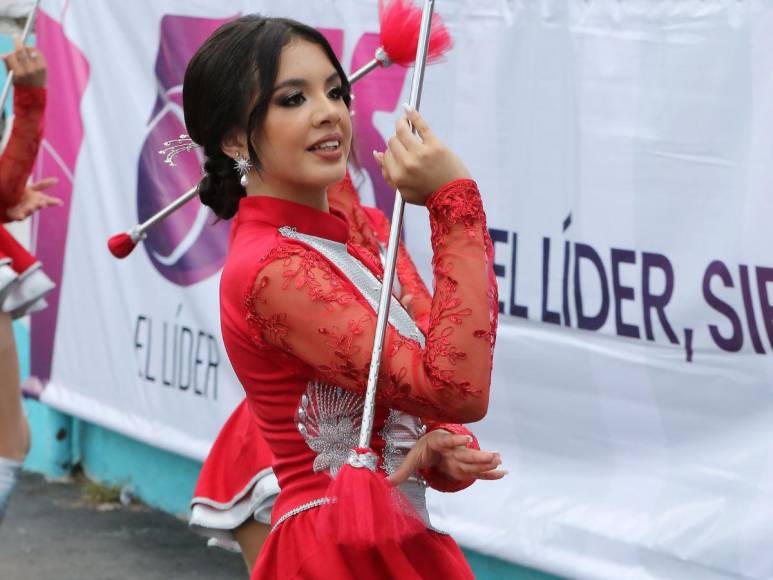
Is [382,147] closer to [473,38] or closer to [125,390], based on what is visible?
[473,38]

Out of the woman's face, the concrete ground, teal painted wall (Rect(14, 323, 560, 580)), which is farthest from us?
teal painted wall (Rect(14, 323, 560, 580))

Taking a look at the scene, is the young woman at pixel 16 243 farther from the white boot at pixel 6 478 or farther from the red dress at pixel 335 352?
the red dress at pixel 335 352

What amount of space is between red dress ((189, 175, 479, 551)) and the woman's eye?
2.77 feet

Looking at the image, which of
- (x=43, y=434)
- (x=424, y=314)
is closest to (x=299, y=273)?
(x=424, y=314)

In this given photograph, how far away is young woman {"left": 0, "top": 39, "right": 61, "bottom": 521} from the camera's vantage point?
441 centimetres

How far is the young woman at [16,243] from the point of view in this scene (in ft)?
14.5

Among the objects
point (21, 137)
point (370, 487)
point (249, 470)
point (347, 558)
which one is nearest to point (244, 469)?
point (249, 470)

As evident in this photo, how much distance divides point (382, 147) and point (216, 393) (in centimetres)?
127

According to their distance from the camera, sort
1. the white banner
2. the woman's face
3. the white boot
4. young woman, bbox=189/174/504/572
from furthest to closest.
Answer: the white boot
the white banner
young woman, bbox=189/174/504/572
the woman's face

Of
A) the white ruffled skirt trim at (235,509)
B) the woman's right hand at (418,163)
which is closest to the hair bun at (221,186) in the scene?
the woman's right hand at (418,163)

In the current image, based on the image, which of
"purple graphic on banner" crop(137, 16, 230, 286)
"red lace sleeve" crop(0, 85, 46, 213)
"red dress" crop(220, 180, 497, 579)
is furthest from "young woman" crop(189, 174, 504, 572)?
"purple graphic on banner" crop(137, 16, 230, 286)

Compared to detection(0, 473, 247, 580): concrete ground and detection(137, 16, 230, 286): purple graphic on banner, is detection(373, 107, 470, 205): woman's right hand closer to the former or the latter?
detection(137, 16, 230, 286): purple graphic on banner

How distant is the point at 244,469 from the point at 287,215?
4.05ft

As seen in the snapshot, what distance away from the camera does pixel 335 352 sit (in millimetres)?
2027
